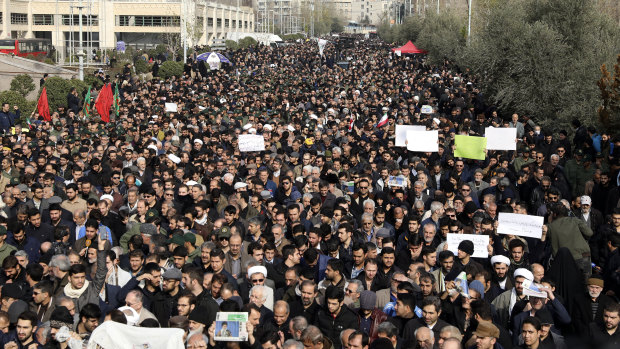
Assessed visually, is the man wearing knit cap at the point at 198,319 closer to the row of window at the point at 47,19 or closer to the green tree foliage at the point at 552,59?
the green tree foliage at the point at 552,59

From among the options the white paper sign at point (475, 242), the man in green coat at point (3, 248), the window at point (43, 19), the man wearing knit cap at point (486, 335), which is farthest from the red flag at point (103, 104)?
the window at point (43, 19)

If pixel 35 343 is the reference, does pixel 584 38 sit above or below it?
above

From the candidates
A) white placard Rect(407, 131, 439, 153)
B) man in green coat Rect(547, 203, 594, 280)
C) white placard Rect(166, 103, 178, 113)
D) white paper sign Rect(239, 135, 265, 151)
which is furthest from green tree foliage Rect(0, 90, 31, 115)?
man in green coat Rect(547, 203, 594, 280)

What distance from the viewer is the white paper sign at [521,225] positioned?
10.1 metres

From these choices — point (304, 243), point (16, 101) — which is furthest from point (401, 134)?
point (16, 101)

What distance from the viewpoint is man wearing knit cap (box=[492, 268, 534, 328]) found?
7918 mm

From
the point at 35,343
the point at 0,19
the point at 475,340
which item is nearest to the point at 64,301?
the point at 35,343

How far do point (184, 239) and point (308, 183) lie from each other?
3.57 m

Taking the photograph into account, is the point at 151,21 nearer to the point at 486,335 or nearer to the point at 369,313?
the point at 369,313

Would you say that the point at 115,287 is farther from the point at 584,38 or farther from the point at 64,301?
the point at 584,38

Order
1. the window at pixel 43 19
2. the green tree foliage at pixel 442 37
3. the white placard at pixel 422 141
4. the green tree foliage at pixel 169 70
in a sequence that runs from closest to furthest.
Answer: the white placard at pixel 422 141
the green tree foliage at pixel 169 70
the green tree foliage at pixel 442 37
the window at pixel 43 19

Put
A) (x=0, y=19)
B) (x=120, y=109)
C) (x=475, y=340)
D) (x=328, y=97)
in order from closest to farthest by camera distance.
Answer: (x=475, y=340), (x=120, y=109), (x=328, y=97), (x=0, y=19)

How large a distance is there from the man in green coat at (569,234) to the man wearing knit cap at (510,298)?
7.02 ft

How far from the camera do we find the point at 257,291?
7.69m
